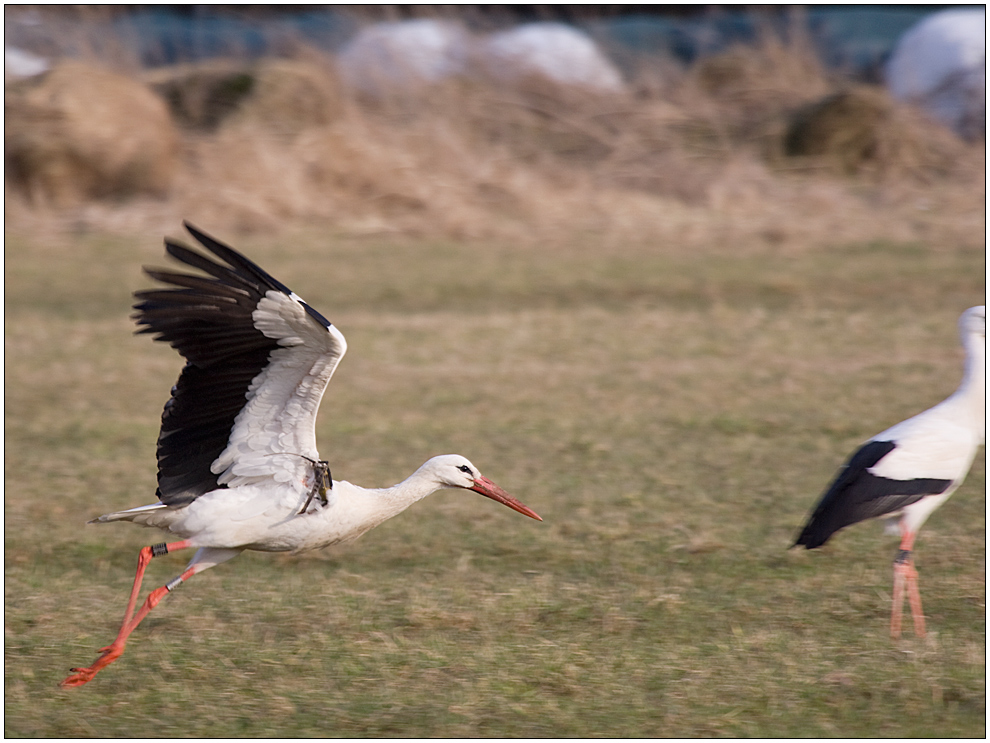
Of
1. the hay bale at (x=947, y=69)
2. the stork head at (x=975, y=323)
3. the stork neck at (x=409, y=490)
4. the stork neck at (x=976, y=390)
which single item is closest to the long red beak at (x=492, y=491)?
the stork neck at (x=409, y=490)

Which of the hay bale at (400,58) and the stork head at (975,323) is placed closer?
the stork head at (975,323)

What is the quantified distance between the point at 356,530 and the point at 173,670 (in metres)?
0.72

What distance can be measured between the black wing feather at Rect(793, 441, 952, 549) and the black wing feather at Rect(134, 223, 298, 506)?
188 centimetres

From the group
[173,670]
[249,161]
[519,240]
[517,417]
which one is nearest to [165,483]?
[173,670]

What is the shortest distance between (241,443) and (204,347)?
0.36m

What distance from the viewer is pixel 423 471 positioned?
13.5 ft

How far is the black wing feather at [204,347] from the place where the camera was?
138 inches

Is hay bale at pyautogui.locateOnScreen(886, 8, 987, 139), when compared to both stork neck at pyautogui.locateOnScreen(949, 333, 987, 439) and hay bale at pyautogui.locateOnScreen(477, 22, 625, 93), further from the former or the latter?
stork neck at pyautogui.locateOnScreen(949, 333, 987, 439)

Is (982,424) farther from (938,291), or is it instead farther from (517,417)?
(938,291)

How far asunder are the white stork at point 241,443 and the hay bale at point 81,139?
11325 millimetres

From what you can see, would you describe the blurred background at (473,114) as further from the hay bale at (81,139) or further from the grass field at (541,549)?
the grass field at (541,549)

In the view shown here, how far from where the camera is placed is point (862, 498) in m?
4.19

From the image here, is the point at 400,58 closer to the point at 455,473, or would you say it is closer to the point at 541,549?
the point at 541,549

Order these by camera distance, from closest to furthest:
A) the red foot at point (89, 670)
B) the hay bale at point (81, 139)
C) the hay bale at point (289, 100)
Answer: the red foot at point (89, 670) < the hay bale at point (81, 139) < the hay bale at point (289, 100)
